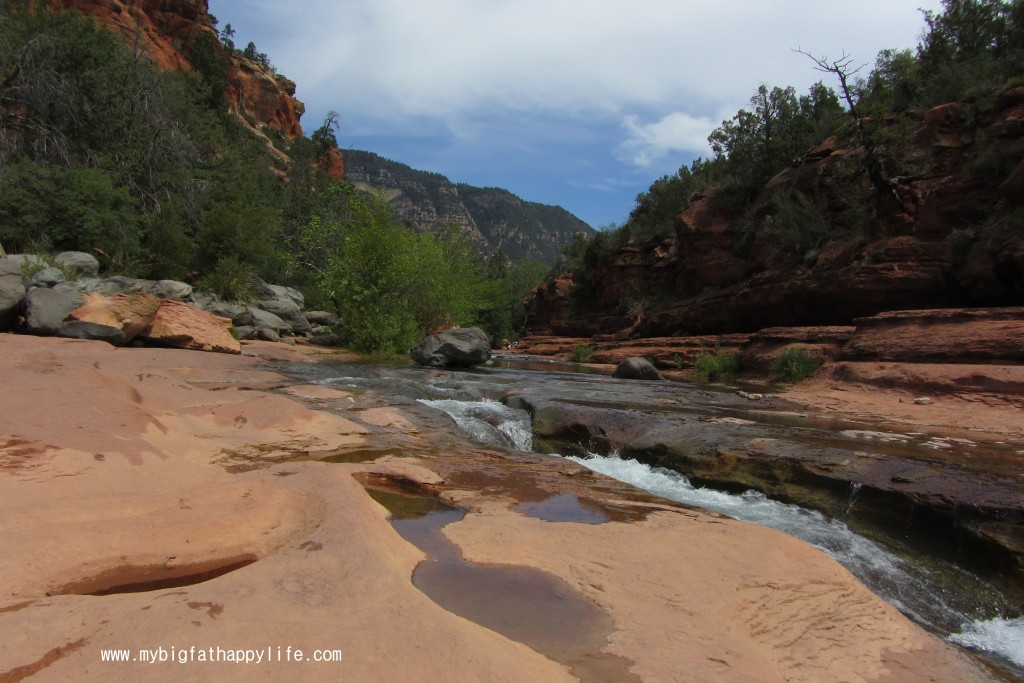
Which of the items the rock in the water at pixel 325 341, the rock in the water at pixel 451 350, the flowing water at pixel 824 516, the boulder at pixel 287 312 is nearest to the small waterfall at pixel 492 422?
the flowing water at pixel 824 516

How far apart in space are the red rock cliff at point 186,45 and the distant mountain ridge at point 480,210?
6233 cm

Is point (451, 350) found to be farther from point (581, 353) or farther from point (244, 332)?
point (581, 353)

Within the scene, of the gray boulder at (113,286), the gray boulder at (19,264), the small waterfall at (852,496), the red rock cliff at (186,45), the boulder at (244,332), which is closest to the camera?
the small waterfall at (852,496)

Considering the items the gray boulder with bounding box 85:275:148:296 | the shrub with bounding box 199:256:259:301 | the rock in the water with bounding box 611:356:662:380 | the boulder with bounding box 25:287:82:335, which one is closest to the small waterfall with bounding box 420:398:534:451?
the boulder with bounding box 25:287:82:335

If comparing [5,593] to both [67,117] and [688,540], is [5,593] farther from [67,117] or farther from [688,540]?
[67,117]

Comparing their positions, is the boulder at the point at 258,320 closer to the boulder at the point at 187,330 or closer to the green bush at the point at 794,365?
the boulder at the point at 187,330

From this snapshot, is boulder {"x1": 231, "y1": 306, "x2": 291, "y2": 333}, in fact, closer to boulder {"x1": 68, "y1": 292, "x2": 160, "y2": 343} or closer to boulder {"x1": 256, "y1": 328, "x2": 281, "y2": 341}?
boulder {"x1": 256, "y1": 328, "x2": 281, "y2": 341}

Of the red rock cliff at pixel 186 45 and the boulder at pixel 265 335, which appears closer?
the boulder at pixel 265 335

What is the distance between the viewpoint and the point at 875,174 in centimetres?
1705

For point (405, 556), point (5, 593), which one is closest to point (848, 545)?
point (405, 556)

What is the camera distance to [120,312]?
12812 millimetres

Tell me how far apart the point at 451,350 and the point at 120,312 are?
829cm

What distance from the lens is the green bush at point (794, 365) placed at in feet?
47.5

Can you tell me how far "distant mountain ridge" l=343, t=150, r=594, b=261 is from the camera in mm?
145875
